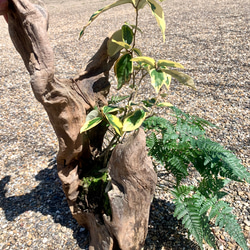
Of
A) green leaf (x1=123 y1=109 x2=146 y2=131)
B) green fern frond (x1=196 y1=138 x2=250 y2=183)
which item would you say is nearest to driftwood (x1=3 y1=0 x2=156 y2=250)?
green leaf (x1=123 y1=109 x2=146 y2=131)

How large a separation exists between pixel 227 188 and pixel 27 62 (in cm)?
179

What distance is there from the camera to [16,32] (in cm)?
121

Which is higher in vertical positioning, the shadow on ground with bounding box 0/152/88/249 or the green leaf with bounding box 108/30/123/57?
the green leaf with bounding box 108/30/123/57

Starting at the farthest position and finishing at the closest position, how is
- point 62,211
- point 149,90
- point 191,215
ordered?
point 149,90
point 62,211
point 191,215

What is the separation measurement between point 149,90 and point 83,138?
2174mm

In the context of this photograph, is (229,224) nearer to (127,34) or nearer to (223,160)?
(223,160)

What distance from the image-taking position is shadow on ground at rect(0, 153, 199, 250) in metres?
1.61

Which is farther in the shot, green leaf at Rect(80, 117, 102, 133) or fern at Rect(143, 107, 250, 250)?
green leaf at Rect(80, 117, 102, 133)

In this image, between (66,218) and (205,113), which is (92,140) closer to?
(66,218)

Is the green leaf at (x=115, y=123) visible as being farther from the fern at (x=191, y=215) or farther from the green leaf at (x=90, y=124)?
the fern at (x=191, y=215)

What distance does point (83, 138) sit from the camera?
1.55 metres

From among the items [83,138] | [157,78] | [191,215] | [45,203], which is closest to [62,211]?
[45,203]

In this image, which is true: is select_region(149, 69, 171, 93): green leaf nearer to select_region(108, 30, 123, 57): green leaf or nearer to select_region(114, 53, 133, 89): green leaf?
select_region(114, 53, 133, 89): green leaf

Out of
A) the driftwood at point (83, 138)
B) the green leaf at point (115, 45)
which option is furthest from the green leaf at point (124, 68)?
the driftwood at point (83, 138)
